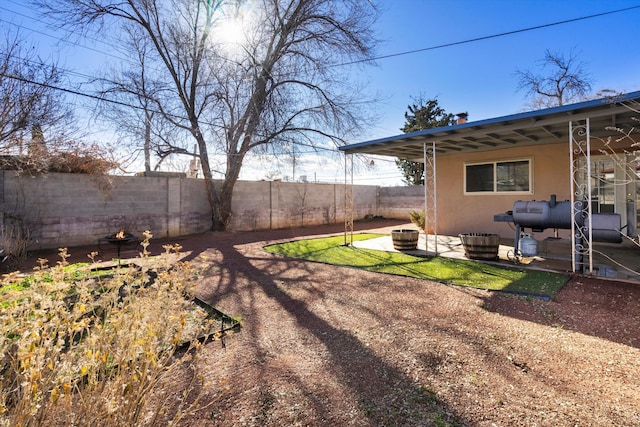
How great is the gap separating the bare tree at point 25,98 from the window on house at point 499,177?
11.3 m

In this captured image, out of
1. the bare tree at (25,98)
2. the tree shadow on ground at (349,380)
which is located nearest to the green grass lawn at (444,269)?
the tree shadow on ground at (349,380)

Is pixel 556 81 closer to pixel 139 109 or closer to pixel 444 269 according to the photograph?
pixel 444 269

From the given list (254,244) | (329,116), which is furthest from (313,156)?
(254,244)

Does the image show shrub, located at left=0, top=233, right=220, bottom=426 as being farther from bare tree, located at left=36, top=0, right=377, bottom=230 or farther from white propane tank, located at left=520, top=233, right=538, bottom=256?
bare tree, located at left=36, top=0, right=377, bottom=230

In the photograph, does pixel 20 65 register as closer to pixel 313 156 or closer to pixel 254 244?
pixel 254 244

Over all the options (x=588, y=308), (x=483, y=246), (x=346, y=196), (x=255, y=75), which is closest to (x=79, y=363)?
(x=588, y=308)

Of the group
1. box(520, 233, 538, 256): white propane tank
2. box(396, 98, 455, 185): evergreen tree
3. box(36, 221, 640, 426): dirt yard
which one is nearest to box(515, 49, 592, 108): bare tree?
box(396, 98, 455, 185): evergreen tree

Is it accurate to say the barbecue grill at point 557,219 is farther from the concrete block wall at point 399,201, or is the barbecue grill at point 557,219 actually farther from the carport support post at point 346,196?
the concrete block wall at point 399,201

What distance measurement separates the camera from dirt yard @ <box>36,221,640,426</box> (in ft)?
6.13

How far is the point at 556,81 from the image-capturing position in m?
16.2

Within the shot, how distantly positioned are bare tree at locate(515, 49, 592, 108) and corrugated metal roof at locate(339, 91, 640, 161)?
1035 cm

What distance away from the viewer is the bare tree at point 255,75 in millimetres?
10797

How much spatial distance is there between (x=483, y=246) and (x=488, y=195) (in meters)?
3.24

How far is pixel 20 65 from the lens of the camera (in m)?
7.11
